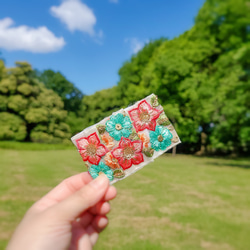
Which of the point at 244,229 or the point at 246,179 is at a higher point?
the point at 244,229

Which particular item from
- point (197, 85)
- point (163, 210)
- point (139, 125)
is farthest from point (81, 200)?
point (197, 85)

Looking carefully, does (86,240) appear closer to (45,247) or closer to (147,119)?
(45,247)

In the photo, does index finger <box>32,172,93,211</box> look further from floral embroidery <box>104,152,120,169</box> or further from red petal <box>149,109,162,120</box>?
red petal <box>149,109,162,120</box>

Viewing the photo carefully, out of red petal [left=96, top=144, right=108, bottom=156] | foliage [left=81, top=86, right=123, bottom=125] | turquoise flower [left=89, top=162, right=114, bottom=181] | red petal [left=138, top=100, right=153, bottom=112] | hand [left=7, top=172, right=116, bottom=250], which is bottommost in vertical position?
hand [left=7, top=172, right=116, bottom=250]

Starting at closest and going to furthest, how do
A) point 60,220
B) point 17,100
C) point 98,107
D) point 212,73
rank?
point 60,220 → point 212,73 → point 98,107 → point 17,100

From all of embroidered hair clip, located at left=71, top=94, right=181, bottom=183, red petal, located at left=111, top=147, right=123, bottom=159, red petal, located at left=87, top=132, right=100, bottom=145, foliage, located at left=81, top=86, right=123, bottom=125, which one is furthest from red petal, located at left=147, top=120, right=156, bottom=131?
foliage, located at left=81, top=86, right=123, bottom=125

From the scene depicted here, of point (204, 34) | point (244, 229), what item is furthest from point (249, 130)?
point (244, 229)

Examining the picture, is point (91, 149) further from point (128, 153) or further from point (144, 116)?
point (144, 116)
